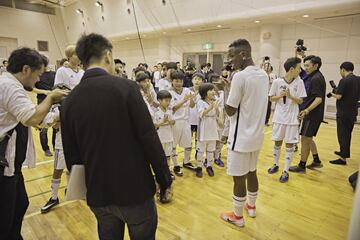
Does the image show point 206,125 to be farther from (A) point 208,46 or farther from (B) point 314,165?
(A) point 208,46

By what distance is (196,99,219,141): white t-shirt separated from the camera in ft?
10.4

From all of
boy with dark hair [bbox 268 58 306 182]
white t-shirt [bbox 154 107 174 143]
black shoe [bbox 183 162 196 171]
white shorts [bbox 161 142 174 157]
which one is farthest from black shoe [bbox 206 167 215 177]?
boy with dark hair [bbox 268 58 306 182]

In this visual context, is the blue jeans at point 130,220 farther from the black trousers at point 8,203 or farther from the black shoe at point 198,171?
the black shoe at point 198,171

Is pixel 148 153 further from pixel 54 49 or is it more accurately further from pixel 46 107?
A: pixel 54 49

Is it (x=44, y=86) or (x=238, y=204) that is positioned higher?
(x=44, y=86)

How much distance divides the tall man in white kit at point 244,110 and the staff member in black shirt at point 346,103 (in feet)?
8.11

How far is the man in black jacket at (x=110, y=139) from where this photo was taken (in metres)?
1.03

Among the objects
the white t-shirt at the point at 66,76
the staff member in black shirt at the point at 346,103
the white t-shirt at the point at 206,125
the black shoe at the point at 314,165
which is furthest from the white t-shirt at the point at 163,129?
the staff member in black shirt at the point at 346,103

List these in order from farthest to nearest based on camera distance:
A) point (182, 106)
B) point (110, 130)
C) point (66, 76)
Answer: point (182, 106)
point (66, 76)
point (110, 130)

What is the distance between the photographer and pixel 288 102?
303 centimetres

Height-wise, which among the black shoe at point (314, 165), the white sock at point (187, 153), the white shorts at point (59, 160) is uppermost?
the white shorts at point (59, 160)

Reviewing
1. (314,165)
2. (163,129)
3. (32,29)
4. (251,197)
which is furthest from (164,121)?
(32,29)

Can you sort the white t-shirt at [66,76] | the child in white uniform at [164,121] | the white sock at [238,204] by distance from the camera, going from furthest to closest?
the child in white uniform at [164,121] → the white t-shirt at [66,76] → the white sock at [238,204]

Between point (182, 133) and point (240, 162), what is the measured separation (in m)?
1.39
